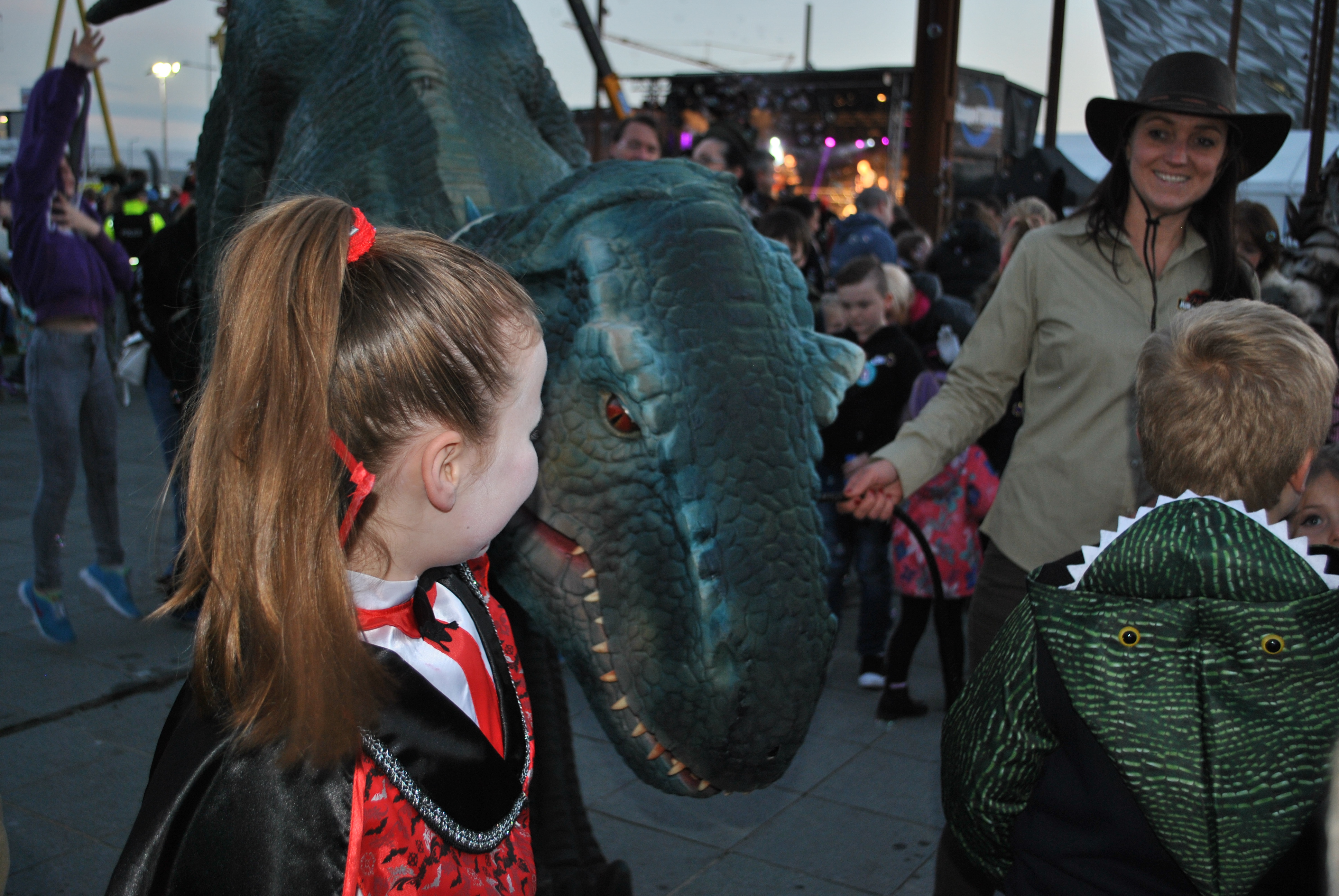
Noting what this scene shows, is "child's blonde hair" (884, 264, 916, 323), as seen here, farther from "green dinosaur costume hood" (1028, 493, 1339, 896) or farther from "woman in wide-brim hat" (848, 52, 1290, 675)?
"green dinosaur costume hood" (1028, 493, 1339, 896)

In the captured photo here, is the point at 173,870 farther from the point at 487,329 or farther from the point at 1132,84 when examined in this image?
the point at 1132,84

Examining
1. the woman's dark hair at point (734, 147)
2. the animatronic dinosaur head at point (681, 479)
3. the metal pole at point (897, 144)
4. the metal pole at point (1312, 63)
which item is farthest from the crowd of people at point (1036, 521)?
the metal pole at point (897, 144)

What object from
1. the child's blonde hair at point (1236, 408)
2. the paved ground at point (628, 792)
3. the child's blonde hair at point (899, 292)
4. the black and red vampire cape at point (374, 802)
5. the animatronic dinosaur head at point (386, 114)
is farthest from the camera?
the child's blonde hair at point (899, 292)

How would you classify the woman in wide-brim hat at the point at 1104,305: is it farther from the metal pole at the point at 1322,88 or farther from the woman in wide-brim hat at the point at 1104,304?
the metal pole at the point at 1322,88

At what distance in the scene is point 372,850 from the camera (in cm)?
120

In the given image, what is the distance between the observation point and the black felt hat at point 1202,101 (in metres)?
2.58

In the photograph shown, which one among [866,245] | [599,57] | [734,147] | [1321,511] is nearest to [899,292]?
[866,245]

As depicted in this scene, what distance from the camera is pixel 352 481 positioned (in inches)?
47.7

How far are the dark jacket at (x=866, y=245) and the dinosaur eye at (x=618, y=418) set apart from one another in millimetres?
4571

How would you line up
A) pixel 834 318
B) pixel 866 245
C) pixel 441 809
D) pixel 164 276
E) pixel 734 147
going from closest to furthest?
pixel 441 809 < pixel 834 318 < pixel 164 276 < pixel 734 147 < pixel 866 245

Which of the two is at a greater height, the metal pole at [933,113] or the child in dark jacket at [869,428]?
the metal pole at [933,113]

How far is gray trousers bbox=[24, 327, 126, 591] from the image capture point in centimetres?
470

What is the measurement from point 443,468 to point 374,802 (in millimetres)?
376

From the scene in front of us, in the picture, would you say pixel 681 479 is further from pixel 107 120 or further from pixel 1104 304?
pixel 107 120
